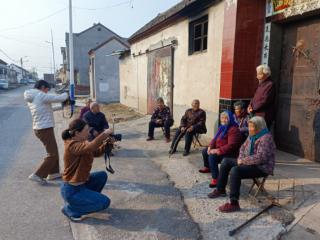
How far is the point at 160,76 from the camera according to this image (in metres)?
10.8

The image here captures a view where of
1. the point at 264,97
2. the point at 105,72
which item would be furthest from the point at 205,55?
the point at 105,72

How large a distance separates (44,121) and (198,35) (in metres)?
4.95

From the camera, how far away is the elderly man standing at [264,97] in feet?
15.8

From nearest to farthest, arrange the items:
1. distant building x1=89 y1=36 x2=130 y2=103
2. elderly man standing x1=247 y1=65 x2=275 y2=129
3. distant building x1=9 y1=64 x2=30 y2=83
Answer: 1. elderly man standing x1=247 y1=65 x2=275 y2=129
2. distant building x1=89 y1=36 x2=130 y2=103
3. distant building x1=9 y1=64 x2=30 y2=83

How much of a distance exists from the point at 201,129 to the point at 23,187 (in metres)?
3.63

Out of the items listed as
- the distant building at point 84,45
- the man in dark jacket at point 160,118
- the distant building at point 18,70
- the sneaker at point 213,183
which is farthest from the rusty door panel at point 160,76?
the distant building at point 18,70

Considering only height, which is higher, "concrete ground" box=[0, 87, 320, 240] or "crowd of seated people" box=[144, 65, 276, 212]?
"crowd of seated people" box=[144, 65, 276, 212]

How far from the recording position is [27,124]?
11344mm

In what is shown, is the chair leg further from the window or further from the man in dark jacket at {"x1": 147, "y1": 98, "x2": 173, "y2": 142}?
the window

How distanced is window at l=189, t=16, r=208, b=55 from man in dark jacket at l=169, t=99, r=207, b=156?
2.08 meters

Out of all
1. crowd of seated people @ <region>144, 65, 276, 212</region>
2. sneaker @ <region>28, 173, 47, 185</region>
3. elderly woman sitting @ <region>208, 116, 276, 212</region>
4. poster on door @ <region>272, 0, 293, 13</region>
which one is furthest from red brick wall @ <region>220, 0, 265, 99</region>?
sneaker @ <region>28, 173, 47, 185</region>

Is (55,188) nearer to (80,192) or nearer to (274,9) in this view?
(80,192)

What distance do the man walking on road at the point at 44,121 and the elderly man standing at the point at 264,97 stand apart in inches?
131

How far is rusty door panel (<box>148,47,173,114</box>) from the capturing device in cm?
977
